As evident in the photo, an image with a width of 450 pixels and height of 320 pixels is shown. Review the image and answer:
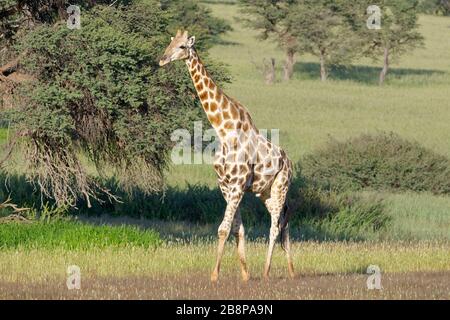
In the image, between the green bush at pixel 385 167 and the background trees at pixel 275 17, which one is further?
the background trees at pixel 275 17

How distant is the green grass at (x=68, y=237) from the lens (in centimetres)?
2069

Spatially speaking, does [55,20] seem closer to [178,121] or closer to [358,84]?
[178,121]

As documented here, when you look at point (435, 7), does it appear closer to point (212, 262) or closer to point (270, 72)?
point (270, 72)

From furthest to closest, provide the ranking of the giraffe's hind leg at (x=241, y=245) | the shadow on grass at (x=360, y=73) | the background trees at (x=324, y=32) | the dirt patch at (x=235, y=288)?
the shadow on grass at (x=360, y=73) < the background trees at (x=324, y=32) < the giraffe's hind leg at (x=241, y=245) < the dirt patch at (x=235, y=288)

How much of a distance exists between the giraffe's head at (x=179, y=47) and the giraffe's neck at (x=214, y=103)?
7.6 inches

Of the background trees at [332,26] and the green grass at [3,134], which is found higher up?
the green grass at [3,134]

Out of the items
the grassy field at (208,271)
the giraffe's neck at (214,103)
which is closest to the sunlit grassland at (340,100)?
the grassy field at (208,271)

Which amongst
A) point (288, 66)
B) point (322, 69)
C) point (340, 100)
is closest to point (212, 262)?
point (340, 100)

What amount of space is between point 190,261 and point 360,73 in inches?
2872

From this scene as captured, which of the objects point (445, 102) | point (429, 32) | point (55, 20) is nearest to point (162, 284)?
point (55, 20)

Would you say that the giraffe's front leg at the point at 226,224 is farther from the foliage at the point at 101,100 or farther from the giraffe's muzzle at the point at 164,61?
the foliage at the point at 101,100

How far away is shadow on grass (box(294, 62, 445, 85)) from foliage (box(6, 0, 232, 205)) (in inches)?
2454

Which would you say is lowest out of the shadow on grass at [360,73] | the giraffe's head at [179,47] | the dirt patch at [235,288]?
the shadow on grass at [360,73]

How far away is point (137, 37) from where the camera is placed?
23.5 meters
